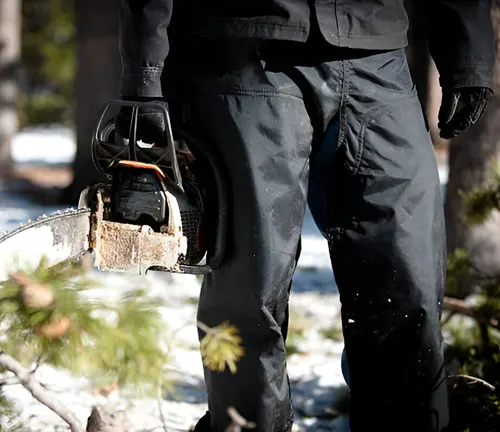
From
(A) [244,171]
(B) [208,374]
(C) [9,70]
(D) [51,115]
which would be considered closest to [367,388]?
(B) [208,374]

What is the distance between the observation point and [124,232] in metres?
2.27

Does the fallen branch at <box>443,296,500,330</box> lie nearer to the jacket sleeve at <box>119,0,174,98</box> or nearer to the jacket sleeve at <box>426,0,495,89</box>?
the jacket sleeve at <box>426,0,495,89</box>

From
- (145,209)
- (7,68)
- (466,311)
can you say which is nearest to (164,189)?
(145,209)

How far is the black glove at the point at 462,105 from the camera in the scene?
2.69 m

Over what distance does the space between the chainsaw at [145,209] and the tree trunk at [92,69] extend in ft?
18.2

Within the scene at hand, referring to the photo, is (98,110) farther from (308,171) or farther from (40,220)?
(40,220)

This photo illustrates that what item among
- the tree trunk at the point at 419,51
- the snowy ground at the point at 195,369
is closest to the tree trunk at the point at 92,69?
the snowy ground at the point at 195,369

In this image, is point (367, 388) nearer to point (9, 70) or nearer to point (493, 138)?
point (493, 138)

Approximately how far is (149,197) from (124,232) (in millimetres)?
109

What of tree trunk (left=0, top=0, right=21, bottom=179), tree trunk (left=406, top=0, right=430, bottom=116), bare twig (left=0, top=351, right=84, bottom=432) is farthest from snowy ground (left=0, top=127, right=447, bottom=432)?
tree trunk (left=406, top=0, right=430, bottom=116)

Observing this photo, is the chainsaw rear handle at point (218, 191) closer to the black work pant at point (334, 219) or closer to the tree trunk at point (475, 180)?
the black work pant at point (334, 219)

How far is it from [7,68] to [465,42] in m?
9.35

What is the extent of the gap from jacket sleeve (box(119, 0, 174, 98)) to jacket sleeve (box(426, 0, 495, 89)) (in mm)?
802

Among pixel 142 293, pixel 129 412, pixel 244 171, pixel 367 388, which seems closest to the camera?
pixel 142 293
